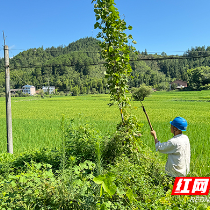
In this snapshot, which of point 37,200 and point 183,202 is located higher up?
point 37,200

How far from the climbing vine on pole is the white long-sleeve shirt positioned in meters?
1.56

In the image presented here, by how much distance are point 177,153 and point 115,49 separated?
8.62ft

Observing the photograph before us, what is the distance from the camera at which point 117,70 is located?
463 cm

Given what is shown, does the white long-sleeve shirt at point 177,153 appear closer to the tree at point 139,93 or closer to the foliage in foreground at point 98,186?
the foliage in foreground at point 98,186

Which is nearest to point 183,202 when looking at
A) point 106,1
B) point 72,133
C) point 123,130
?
point 123,130

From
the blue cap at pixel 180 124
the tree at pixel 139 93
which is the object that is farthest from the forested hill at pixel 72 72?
the blue cap at pixel 180 124

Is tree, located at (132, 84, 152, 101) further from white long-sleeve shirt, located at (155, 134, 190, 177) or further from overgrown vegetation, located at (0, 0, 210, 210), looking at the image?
white long-sleeve shirt, located at (155, 134, 190, 177)

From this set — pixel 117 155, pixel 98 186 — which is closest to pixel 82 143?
pixel 117 155

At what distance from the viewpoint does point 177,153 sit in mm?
3430

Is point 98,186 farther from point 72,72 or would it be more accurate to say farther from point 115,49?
point 72,72

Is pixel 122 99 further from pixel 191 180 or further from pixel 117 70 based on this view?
pixel 191 180

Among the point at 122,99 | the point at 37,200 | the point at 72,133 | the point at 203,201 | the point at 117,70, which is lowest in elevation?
the point at 203,201

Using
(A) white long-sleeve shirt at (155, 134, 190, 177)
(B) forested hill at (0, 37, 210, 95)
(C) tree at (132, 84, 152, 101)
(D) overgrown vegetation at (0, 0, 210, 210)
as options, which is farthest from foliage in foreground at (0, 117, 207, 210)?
(B) forested hill at (0, 37, 210, 95)

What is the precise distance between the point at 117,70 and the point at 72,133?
1.96m
